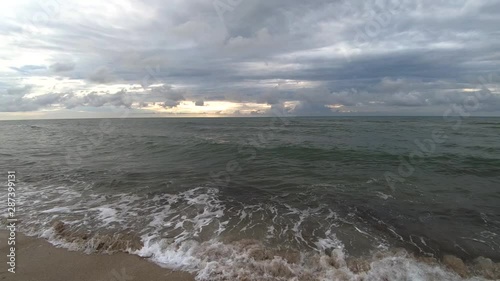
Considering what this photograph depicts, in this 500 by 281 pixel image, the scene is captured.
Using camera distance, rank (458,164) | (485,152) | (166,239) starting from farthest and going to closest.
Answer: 1. (485,152)
2. (458,164)
3. (166,239)

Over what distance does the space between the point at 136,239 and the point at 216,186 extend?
517 cm

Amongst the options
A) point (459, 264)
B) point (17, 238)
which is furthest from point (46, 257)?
point (459, 264)

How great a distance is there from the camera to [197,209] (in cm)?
901

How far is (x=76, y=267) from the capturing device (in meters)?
5.64

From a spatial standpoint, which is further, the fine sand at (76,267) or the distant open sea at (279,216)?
the distant open sea at (279,216)

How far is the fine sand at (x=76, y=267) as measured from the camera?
530cm

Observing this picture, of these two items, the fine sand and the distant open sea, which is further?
the distant open sea

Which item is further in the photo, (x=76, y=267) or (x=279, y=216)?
(x=279, y=216)

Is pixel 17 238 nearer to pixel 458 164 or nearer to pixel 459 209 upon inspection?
pixel 459 209

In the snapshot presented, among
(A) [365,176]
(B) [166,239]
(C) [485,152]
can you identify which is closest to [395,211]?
(A) [365,176]

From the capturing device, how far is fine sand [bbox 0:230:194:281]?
5.30 m

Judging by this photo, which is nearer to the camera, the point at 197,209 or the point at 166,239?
the point at 166,239

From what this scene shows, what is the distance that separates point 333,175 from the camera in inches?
535

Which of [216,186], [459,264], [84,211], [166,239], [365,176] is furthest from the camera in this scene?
[365,176]
